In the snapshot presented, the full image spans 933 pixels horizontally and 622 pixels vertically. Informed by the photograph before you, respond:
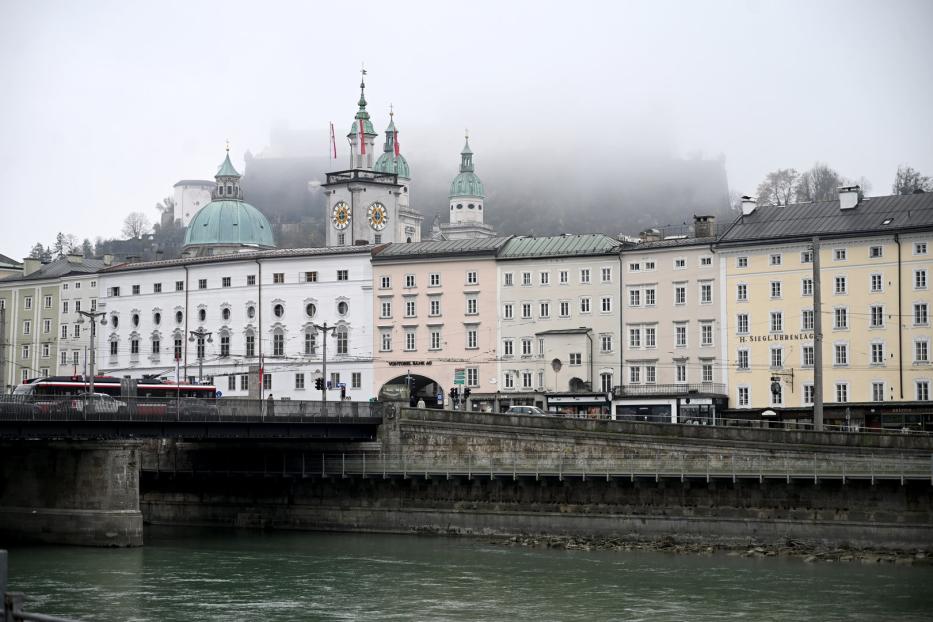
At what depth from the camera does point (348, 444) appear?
306ft

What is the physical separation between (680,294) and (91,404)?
48.2m

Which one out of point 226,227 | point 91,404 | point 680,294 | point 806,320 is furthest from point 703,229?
point 226,227

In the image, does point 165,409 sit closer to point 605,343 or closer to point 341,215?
point 605,343

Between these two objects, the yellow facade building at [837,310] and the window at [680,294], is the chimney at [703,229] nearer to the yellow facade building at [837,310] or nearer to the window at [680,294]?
the yellow facade building at [837,310]

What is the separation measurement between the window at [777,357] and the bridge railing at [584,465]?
2463 cm

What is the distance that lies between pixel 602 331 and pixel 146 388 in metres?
33.8

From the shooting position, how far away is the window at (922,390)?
325ft

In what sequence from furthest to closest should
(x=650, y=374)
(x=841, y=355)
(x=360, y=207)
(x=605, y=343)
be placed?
(x=360, y=207), (x=605, y=343), (x=650, y=374), (x=841, y=355)

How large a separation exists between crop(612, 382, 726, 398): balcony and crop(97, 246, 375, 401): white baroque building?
21580 millimetres

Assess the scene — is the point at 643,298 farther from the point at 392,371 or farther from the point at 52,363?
the point at 52,363

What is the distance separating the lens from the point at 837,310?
103375 mm

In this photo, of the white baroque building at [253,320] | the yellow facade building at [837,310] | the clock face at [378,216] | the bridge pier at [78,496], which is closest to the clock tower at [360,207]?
the clock face at [378,216]

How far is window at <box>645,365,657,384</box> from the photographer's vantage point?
110188mm

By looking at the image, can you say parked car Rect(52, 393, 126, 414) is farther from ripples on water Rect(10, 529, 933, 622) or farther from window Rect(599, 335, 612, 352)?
window Rect(599, 335, 612, 352)
